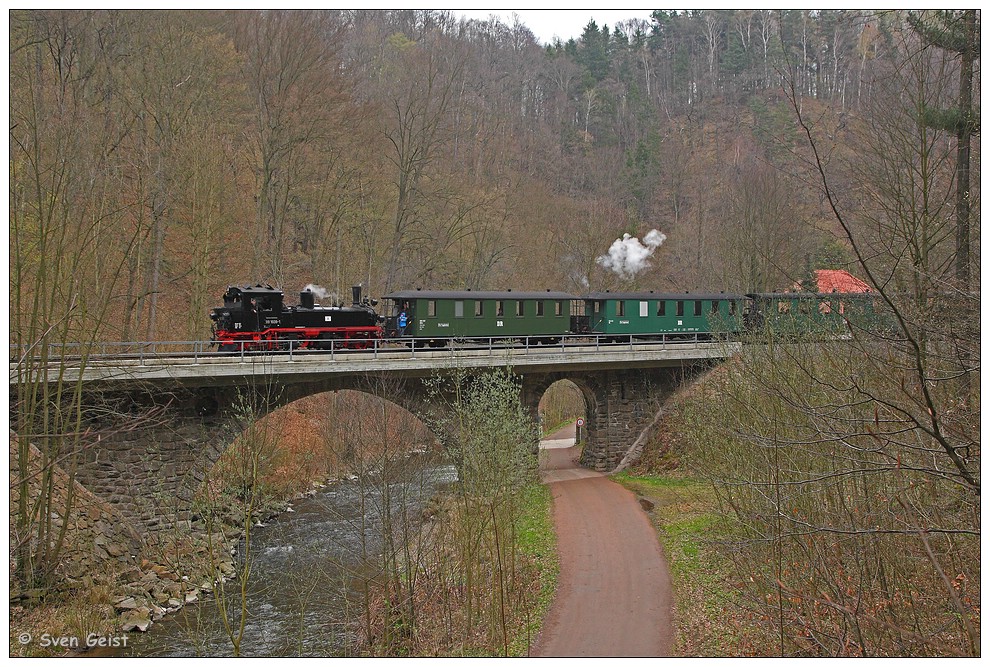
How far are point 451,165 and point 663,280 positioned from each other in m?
17.2

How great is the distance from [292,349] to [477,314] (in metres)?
7.93

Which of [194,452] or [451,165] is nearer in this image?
[194,452]

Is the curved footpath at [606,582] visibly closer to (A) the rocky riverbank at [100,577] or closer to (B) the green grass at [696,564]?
(B) the green grass at [696,564]

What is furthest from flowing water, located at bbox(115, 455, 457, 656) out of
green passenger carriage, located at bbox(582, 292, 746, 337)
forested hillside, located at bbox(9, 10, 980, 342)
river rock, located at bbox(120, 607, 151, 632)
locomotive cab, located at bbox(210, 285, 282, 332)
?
green passenger carriage, located at bbox(582, 292, 746, 337)

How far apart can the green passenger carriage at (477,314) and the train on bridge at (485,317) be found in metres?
0.04

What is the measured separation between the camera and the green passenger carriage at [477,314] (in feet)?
80.8

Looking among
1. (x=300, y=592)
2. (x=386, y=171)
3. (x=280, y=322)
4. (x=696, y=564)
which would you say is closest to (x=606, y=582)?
(x=696, y=564)

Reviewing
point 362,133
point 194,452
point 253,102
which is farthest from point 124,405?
point 362,133

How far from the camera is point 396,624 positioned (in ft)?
44.8

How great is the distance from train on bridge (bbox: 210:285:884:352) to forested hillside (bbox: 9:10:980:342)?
2745 millimetres

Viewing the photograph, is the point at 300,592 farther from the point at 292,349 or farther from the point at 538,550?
the point at 292,349

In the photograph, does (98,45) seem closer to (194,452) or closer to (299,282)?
(299,282)

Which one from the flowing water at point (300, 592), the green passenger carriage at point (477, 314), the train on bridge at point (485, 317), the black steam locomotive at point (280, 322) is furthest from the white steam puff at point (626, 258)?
the flowing water at point (300, 592)

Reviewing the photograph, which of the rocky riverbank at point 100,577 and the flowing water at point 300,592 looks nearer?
the rocky riverbank at point 100,577
